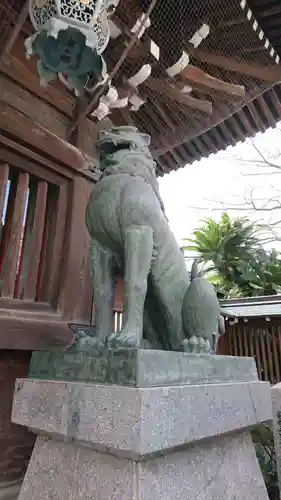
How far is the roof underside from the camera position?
2729 millimetres

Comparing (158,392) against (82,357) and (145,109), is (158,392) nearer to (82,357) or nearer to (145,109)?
(82,357)

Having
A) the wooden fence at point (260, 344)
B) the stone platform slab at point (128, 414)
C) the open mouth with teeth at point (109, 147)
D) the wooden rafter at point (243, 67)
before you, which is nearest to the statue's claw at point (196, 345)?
the stone platform slab at point (128, 414)

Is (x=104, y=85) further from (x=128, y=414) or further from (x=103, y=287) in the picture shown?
(x=128, y=414)

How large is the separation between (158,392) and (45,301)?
1.80 meters

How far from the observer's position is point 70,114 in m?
3.16

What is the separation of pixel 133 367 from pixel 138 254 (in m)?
0.53

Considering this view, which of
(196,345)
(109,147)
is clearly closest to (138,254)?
(196,345)

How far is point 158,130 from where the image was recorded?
3566 millimetres

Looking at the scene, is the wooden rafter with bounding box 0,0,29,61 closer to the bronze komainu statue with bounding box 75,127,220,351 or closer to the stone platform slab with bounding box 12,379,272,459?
the bronze komainu statue with bounding box 75,127,220,351

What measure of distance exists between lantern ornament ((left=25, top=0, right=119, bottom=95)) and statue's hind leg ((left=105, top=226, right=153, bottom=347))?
0.99 metres

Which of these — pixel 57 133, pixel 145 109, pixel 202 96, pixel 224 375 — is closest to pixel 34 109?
pixel 57 133

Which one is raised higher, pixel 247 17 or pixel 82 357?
pixel 247 17

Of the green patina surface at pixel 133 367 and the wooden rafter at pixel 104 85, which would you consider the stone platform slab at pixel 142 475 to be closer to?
the green patina surface at pixel 133 367

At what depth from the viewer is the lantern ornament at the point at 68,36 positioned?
5.50 feet
